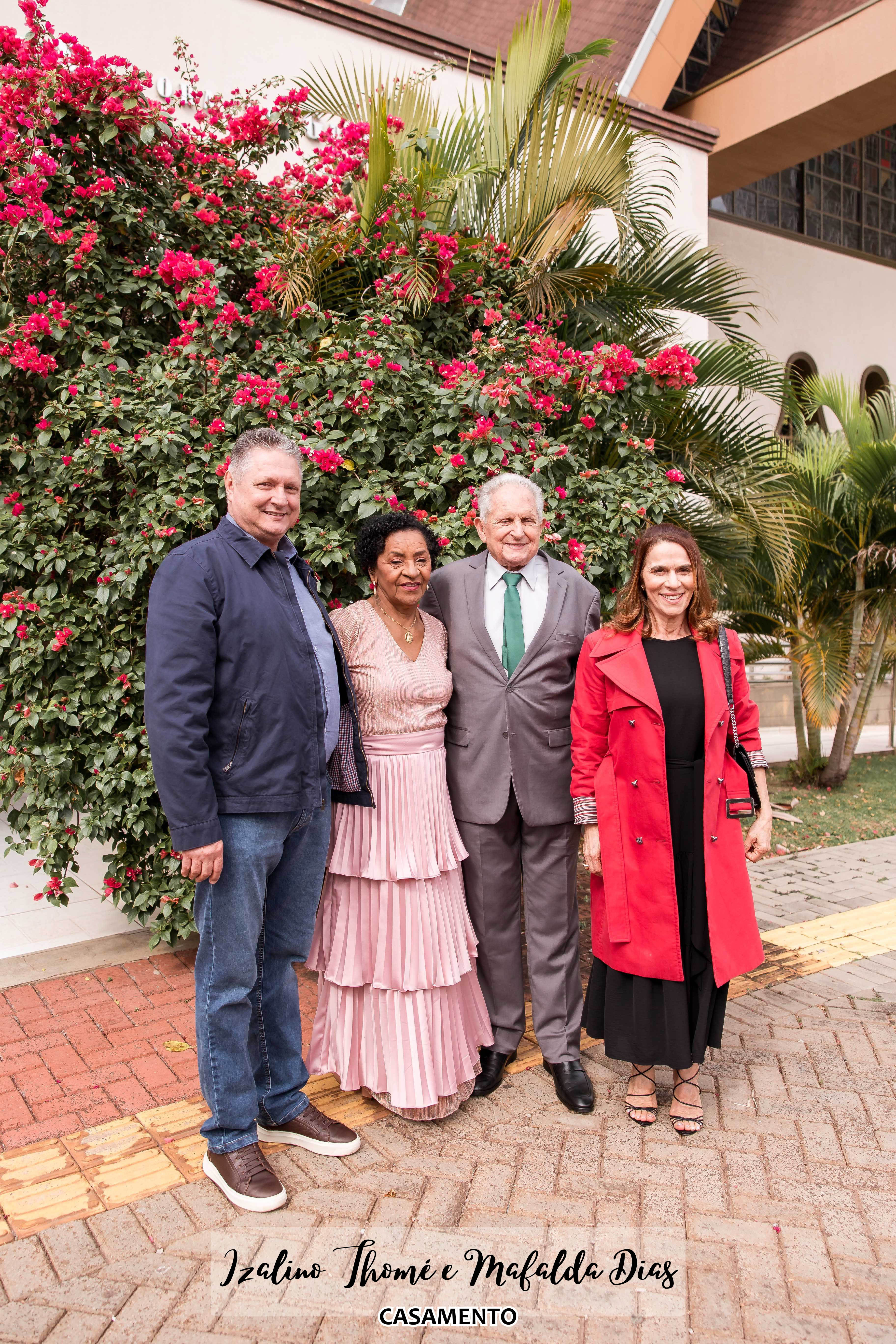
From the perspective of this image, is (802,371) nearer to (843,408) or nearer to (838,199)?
(838,199)

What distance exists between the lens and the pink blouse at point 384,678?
3059 millimetres

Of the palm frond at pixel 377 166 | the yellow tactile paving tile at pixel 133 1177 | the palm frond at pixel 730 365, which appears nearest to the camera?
the yellow tactile paving tile at pixel 133 1177

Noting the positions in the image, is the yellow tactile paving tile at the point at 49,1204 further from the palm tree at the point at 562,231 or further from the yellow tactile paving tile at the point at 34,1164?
the palm tree at the point at 562,231

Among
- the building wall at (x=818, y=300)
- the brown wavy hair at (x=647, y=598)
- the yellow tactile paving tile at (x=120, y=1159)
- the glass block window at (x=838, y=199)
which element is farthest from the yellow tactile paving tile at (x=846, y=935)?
the glass block window at (x=838, y=199)

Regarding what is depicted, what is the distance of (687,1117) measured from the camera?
122 inches

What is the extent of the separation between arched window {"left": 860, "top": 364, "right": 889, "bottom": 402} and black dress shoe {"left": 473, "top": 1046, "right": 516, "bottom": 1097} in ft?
44.1

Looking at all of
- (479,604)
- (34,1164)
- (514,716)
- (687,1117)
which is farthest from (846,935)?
(34,1164)

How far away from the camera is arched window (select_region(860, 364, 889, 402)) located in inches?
563

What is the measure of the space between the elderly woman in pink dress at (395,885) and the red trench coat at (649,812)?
51 cm

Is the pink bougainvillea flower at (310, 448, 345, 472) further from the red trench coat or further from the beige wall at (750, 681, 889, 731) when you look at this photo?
the beige wall at (750, 681, 889, 731)

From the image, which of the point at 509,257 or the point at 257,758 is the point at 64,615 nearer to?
the point at 257,758

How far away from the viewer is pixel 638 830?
3023 millimetres

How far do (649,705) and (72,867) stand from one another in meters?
2.83

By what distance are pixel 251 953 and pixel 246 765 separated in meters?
0.54
